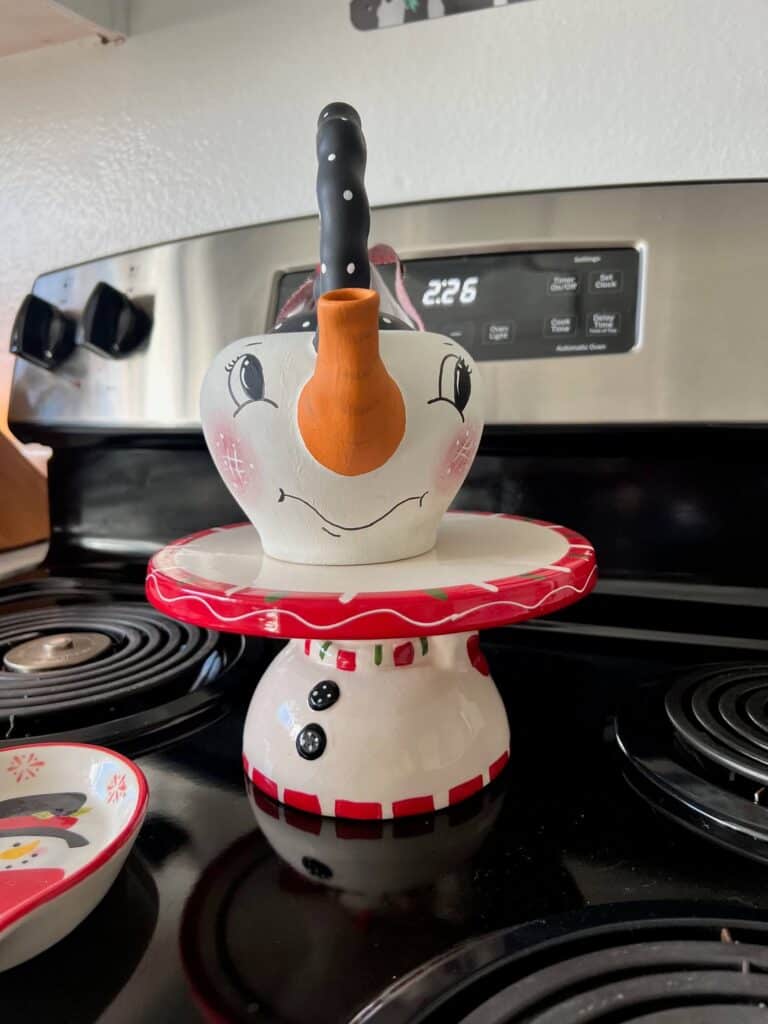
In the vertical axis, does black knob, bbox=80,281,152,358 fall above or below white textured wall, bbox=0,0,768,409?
below

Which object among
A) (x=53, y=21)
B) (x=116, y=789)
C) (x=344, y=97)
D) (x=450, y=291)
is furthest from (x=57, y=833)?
(x=53, y=21)

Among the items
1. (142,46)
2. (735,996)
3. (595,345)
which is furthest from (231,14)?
(735,996)

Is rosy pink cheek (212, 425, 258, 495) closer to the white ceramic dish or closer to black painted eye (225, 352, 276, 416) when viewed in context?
black painted eye (225, 352, 276, 416)

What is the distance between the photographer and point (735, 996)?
23cm

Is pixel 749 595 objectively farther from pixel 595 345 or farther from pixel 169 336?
pixel 169 336

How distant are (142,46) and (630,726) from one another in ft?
2.60

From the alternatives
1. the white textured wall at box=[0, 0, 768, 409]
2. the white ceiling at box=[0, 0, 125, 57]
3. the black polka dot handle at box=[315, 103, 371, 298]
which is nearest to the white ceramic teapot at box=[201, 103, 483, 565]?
the black polka dot handle at box=[315, 103, 371, 298]

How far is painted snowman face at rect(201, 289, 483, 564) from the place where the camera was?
32 centimetres

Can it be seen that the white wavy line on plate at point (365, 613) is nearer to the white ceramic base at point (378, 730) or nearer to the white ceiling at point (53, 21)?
the white ceramic base at point (378, 730)

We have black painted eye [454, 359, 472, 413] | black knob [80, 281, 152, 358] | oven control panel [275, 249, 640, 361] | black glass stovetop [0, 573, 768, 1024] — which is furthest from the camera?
black knob [80, 281, 152, 358]

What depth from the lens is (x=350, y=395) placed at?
1.00 ft

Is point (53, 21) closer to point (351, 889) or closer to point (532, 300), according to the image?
point (532, 300)

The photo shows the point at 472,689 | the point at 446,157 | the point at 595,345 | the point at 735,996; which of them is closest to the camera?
the point at 735,996

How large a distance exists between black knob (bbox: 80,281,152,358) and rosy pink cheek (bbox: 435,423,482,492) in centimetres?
43
